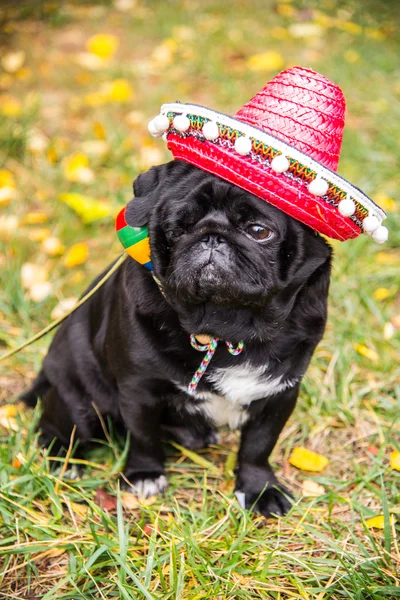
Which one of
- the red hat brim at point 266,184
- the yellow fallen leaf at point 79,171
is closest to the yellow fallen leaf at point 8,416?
the red hat brim at point 266,184

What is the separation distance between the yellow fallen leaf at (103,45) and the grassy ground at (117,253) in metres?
0.03

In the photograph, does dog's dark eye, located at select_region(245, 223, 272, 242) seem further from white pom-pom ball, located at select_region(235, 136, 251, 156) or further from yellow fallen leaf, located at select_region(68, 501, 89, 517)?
yellow fallen leaf, located at select_region(68, 501, 89, 517)

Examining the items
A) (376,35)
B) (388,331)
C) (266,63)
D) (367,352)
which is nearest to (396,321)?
(388,331)

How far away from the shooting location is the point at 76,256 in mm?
3354

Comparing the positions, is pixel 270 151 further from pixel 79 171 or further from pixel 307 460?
pixel 79 171

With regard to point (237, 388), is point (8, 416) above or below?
below

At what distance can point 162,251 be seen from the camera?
1.81m

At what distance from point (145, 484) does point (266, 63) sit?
367 cm

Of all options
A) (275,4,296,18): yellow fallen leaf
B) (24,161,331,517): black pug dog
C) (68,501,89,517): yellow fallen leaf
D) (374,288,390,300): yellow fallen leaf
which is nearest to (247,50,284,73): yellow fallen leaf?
(275,4,296,18): yellow fallen leaf

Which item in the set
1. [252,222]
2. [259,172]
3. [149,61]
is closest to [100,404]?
[252,222]

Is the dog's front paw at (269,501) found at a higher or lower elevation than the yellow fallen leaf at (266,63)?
lower

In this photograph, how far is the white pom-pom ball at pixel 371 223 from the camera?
1.67m

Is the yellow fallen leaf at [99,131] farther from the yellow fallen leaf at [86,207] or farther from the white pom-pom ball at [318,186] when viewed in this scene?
the white pom-pom ball at [318,186]

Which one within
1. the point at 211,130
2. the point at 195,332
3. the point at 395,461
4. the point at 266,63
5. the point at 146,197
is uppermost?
the point at 266,63
